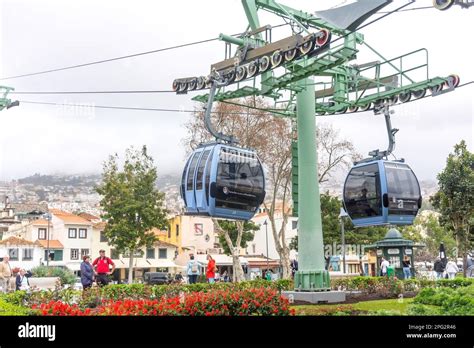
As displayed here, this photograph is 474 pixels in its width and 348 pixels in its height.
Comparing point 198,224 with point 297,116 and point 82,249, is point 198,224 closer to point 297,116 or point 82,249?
point 82,249

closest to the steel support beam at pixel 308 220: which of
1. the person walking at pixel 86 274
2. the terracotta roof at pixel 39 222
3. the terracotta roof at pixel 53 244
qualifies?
the person walking at pixel 86 274

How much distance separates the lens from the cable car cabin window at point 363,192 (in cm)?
1521

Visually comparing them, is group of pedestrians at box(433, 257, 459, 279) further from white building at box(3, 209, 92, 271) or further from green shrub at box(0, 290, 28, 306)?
white building at box(3, 209, 92, 271)

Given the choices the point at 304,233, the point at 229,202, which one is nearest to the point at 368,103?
the point at 304,233

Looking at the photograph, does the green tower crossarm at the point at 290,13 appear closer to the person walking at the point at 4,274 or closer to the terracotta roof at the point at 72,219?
the person walking at the point at 4,274

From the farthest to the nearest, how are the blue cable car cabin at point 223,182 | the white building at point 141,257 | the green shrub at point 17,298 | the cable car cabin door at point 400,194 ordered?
the white building at point 141,257
the cable car cabin door at point 400,194
the green shrub at point 17,298
the blue cable car cabin at point 223,182

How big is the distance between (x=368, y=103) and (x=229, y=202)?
7.68 meters

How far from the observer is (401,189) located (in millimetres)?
15305

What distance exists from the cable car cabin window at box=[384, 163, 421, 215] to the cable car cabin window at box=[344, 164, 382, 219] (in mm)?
317

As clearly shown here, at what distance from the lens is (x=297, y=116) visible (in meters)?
17.8

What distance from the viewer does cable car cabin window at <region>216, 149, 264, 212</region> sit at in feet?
41.6
